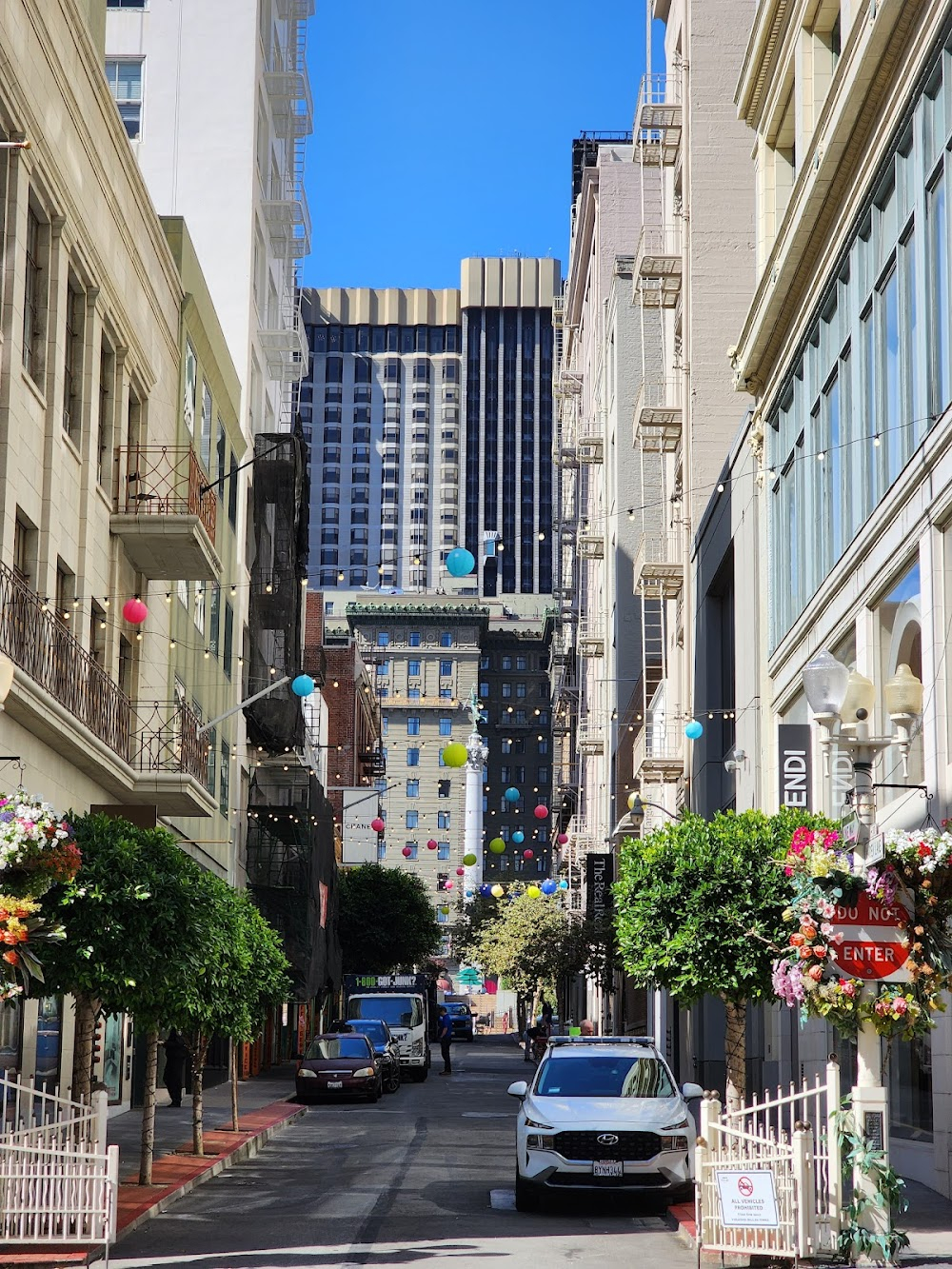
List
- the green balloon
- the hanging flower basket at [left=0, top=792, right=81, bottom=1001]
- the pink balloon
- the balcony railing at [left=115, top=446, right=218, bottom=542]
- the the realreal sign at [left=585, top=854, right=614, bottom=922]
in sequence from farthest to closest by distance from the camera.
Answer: the the realreal sign at [left=585, top=854, right=614, bottom=922] → the green balloon → the balcony railing at [left=115, top=446, right=218, bottom=542] → the pink balloon → the hanging flower basket at [left=0, top=792, right=81, bottom=1001]

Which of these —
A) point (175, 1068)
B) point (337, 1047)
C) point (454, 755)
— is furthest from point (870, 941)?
point (337, 1047)

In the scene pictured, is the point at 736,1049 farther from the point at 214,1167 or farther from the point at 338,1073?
the point at 338,1073

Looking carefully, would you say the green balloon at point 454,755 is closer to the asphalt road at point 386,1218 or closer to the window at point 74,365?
the asphalt road at point 386,1218

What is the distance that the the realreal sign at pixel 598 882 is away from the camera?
62.7 metres

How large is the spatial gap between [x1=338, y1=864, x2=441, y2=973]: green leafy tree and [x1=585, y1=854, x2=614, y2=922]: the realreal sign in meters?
16.6

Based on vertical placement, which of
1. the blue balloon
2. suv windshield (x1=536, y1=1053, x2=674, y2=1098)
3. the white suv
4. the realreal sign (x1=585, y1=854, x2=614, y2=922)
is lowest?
the white suv

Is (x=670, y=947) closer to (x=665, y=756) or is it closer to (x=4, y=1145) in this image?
(x=4, y=1145)

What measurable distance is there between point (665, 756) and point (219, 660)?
40.2 ft

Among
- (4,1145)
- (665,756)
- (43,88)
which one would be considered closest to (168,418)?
(43,88)

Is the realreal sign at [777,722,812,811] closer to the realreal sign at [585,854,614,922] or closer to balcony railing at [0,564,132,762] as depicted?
balcony railing at [0,564,132,762]

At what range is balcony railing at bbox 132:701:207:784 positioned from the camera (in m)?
30.6

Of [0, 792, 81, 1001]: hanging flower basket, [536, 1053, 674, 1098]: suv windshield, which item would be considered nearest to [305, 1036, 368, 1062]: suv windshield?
[536, 1053, 674, 1098]: suv windshield

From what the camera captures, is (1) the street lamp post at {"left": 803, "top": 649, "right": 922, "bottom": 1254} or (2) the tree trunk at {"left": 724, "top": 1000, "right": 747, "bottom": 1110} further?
(2) the tree trunk at {"left": 724, "top": 1000, "right": 747, "bottom": 1110}

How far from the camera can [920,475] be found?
1972 cm
